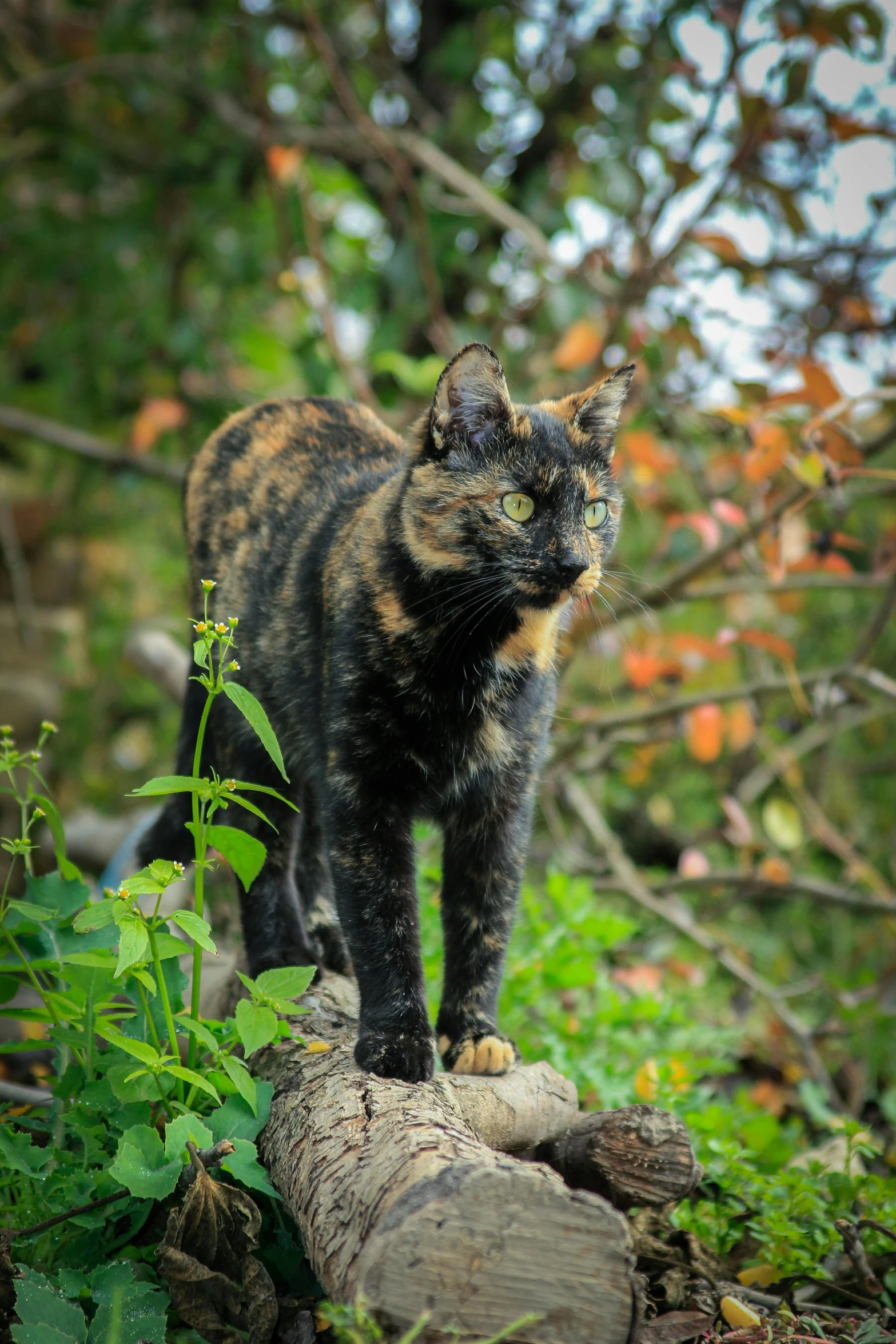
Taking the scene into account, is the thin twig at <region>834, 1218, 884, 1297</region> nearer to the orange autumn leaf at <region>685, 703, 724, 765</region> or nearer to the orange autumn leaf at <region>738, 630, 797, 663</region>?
the orange autumn leaf at <region>738, 630, 797, 663</region>

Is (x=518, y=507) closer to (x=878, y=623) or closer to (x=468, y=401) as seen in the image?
(x=468, y=401)

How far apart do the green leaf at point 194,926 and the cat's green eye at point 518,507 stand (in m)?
1.11

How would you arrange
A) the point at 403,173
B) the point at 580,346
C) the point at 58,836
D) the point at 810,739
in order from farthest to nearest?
the point at 810,739 → the point at 403,173 → the point at 580,346 → the point at 58,836

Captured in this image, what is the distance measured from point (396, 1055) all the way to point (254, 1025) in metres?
0.44

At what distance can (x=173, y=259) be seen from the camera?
586cm

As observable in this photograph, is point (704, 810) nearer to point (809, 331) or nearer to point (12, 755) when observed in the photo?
point (809, 331)

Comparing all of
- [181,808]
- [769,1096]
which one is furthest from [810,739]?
[181,808]

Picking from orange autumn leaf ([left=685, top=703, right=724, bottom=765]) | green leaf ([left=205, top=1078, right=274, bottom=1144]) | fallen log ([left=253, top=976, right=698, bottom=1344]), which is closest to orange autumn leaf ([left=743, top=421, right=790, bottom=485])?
orange autumn leaf ([left=685, top=703, right=724, bottom=765])

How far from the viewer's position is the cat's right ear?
2520mm

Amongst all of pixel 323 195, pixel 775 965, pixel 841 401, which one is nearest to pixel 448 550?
pixel 841 401

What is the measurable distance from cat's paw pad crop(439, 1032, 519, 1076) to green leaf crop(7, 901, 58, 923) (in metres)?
0.96

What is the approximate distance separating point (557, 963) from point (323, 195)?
5613mm

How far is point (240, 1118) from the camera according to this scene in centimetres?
204

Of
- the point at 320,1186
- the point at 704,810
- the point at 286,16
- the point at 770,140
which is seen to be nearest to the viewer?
the point at 320,1186
